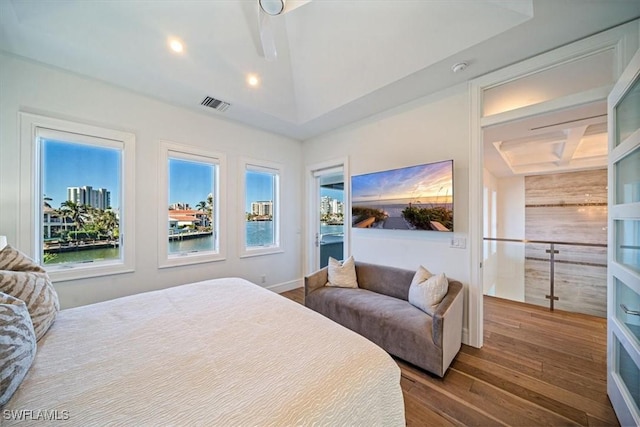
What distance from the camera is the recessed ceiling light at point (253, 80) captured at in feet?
9.21

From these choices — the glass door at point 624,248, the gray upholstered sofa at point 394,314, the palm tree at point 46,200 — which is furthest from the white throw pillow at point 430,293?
the palm tree at point 46,200

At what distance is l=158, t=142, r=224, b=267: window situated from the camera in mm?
2943

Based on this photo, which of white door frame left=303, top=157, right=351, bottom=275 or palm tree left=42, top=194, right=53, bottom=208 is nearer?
palm tree left=42, top=194, right=53, bottom=208

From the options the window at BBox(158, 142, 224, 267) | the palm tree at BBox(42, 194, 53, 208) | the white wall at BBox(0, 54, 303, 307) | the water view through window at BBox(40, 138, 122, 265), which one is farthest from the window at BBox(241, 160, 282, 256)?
the palm tree at BBox(42, 194, 53, 208)

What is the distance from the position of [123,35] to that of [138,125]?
3.05 ft

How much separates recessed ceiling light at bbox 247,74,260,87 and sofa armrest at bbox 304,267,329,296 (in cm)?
259

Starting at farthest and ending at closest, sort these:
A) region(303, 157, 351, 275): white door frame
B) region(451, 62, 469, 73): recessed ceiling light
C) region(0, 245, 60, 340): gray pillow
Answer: region(303, 157, 351, 275): white door frame < region(451, 62, 469, 73): recessed ceiling light < region(0, 245, 60, 340): gray pillow

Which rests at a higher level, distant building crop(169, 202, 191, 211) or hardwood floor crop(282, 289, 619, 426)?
distant building crop(169, 202, 191, 211)

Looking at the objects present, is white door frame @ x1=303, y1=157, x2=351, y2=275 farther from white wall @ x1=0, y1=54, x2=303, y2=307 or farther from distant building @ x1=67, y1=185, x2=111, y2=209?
distant building @ x1=67, y1=185, x2=111, y2=209

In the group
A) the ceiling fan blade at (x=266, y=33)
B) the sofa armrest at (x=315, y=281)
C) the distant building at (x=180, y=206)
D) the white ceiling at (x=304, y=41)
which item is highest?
the white ceiling at (x=304, y=41)

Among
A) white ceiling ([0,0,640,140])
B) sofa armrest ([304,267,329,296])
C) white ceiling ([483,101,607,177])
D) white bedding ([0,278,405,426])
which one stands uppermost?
white ceiling ([0,0,640,140])

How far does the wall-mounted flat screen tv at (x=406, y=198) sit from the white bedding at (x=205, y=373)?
5.95ft

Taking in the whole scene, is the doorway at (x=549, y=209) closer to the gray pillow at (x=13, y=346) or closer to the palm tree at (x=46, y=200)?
the gray pillow at (x=13, y=346)

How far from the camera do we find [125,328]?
137 cm
